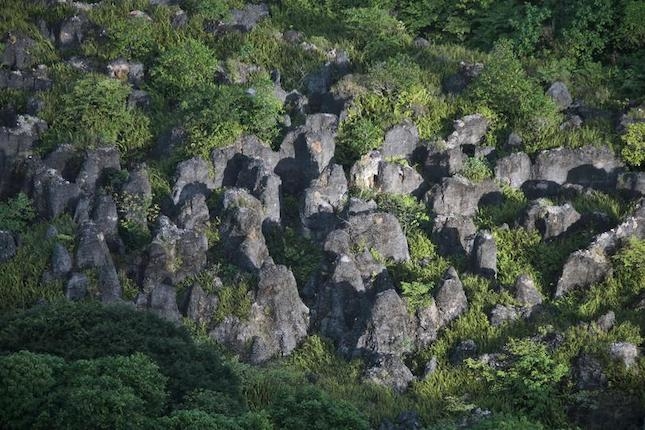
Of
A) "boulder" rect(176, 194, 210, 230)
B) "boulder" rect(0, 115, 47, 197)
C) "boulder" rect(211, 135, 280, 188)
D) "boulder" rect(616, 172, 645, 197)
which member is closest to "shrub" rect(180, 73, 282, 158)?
"boulder" rect(211, 135, 280, 188)

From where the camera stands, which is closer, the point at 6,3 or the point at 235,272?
the point at 235,272

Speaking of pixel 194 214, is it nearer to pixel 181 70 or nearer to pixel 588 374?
pixel 181 70

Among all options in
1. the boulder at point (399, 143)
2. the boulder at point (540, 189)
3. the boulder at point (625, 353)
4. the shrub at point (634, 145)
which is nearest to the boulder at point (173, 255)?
the boulder at point (399, 143)

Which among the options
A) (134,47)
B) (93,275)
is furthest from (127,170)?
(134,47)

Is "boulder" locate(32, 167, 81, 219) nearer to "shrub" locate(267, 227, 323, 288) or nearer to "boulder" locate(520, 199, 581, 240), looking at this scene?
"shrub" locate(267, 227, 323, 288)

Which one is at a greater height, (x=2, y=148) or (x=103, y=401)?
(x=103, y=401)

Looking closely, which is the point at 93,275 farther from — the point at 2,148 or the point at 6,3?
the point at 6,3

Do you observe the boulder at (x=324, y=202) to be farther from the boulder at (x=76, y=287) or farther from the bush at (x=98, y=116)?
the boulder at (x=76, y=287)
